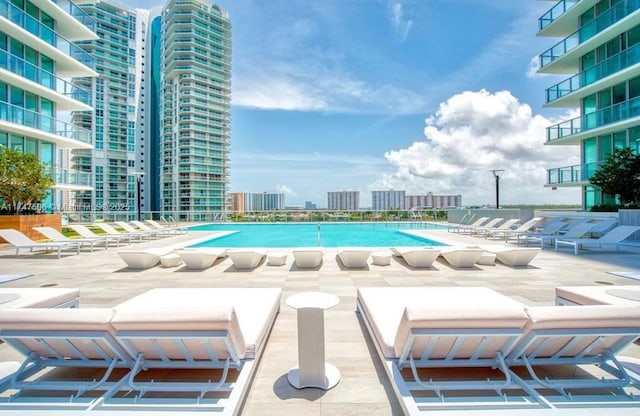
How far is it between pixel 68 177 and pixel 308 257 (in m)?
17.0

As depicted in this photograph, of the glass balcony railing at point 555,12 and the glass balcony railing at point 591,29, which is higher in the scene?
the glass balcony railing at point 555,12

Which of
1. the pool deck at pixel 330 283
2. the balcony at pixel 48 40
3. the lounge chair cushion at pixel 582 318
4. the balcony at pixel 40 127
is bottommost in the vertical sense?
the pool deck at pixel 330 283

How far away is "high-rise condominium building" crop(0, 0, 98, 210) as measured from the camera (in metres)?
14.7

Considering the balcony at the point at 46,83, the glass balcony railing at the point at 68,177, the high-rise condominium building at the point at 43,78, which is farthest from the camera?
the glass balcony railing at the point at 68,177

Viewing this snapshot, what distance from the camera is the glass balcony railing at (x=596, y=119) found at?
1451 cm

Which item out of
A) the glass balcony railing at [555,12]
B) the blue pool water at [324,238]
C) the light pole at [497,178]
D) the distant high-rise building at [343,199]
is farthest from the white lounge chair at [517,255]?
the distant high-rise building at [343,199]

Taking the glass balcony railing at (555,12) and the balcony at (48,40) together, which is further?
the glass balcony railing at (555,12)

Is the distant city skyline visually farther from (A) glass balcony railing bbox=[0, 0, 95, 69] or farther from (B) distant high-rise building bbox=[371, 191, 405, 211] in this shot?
(B) distant high-rise building bbox=[371, 191, 405, 211]

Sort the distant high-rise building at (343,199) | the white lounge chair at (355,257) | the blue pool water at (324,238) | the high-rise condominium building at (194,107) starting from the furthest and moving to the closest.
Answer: the high-rise condominium building at (194,107) < the distant high-rise building at (343,199) < the blue pool water at (324,238) < the white lounge chair at (355,257)

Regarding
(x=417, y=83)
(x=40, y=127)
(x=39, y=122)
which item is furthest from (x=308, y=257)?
(x=417, y=83)

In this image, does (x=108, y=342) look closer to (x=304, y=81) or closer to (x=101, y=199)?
(x=304, y=81)

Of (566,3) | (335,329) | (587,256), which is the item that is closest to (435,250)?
(335,329)

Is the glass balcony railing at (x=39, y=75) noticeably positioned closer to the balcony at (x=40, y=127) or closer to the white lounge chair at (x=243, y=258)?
the balcony at (x=40, y=127)

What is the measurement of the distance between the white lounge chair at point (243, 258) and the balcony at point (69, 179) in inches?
567
